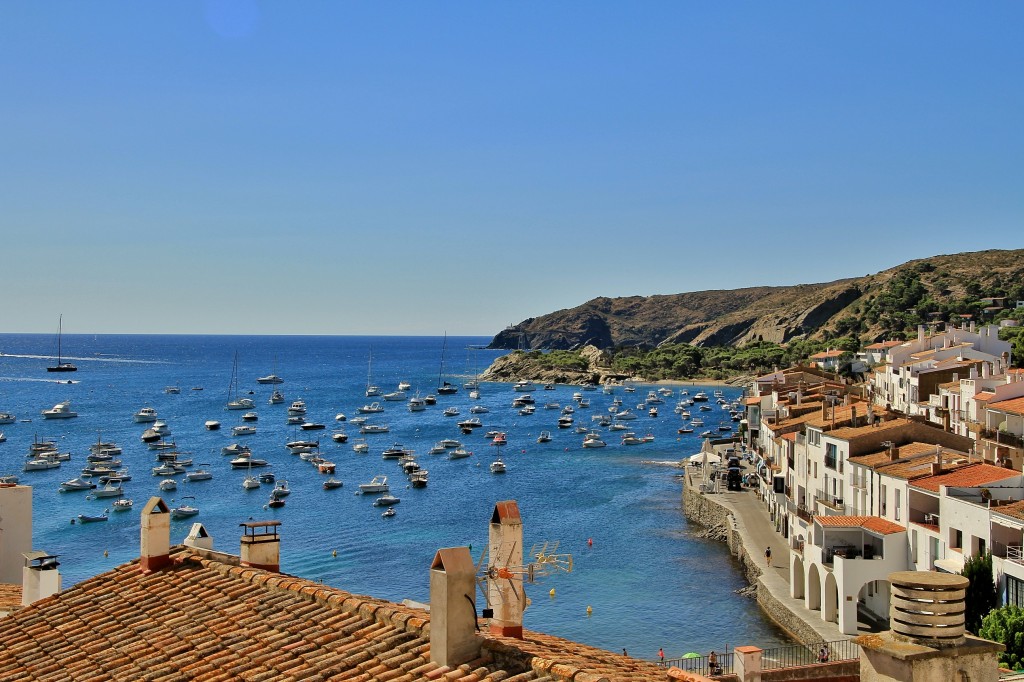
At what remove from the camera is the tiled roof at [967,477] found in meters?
32.6

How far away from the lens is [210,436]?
342 feet

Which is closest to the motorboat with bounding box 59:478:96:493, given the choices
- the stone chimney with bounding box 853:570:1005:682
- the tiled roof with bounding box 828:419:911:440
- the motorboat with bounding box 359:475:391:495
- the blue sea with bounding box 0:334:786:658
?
the blue sea with bounding box 0:334:786:658

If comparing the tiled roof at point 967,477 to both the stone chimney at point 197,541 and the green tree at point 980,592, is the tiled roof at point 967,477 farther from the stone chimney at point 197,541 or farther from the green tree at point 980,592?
the stone chimney at point 197,541

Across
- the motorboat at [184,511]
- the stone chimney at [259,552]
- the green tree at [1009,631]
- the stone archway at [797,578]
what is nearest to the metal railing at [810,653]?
the green tree at [1009,631]

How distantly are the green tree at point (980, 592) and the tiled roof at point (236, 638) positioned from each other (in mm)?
23560

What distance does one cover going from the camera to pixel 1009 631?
83.3 ft

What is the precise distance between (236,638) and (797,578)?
3339cm

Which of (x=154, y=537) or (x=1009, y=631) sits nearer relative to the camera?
(x=154, y=537)

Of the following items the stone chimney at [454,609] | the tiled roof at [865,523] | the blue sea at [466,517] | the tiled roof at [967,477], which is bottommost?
the blue sea at [466,517]

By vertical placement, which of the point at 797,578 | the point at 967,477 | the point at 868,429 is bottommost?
the point at 797,578

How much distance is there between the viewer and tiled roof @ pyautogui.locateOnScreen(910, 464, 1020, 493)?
32.6m

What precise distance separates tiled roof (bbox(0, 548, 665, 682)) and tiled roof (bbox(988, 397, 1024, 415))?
43.3m

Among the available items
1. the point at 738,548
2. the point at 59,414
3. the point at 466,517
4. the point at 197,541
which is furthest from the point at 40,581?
the point at 59,414

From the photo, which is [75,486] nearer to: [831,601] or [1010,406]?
[831,601]
